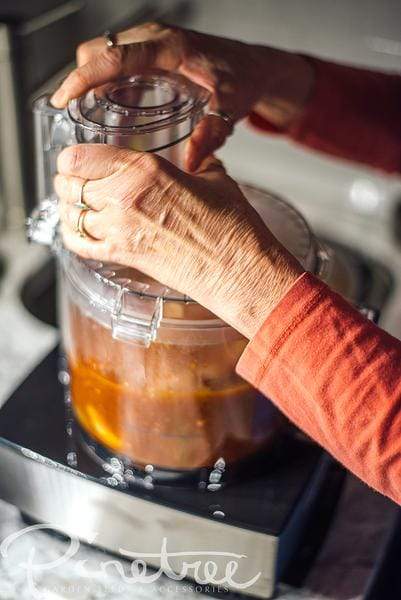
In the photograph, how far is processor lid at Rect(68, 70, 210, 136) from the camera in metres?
0.56

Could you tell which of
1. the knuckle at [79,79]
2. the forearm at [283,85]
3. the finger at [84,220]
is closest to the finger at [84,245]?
the finger at [84,220]

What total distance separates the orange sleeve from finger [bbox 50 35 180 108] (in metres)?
0.22

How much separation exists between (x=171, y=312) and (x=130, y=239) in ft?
0.23

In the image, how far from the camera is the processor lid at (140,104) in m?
0.56

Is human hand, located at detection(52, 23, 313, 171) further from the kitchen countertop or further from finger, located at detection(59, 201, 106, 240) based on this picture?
the kitchen countertop

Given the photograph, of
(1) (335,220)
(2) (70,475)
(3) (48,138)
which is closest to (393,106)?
(1) (335,220)

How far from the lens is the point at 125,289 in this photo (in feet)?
1.86

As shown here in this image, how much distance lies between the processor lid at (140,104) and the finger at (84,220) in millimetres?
60

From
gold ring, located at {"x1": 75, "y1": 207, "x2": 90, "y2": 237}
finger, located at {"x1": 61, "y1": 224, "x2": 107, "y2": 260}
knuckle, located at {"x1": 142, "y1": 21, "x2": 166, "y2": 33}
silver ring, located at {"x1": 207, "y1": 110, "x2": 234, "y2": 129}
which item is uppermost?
knuckle, located at {"x1": 142, "y1": 21, "x2": 166, "y2": 33}

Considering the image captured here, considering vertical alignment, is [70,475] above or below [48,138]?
below

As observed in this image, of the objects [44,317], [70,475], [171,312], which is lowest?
[44,317]

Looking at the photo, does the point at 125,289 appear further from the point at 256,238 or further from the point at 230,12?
the point at 230,12

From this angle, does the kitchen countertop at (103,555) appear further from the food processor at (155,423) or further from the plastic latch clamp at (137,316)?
the plastic latch clamp at (137,316)

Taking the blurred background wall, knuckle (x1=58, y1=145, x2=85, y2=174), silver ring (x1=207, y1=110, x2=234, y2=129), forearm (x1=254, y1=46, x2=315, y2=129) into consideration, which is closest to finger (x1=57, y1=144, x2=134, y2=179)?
knuckle (x1=58, y1=145, x2=85, y2=174)
